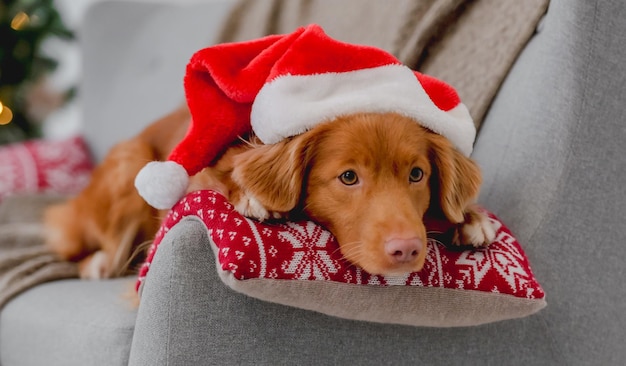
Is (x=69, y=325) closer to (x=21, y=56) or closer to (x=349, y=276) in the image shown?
(x=349, y=276)

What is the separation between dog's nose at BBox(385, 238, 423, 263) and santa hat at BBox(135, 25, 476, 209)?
304 millimetres

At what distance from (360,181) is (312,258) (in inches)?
8.4

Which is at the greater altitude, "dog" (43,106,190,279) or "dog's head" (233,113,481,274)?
"dog's head" (233,113,481,274)

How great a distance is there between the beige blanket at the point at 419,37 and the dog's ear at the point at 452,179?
35 cm

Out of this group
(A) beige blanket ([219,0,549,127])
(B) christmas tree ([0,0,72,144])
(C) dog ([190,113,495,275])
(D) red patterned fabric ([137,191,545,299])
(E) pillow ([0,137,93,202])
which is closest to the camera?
(D) red patterned fabric ([137,191,545,299])

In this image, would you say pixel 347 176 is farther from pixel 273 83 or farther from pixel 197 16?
pixel 197 16

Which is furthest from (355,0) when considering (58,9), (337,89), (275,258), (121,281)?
(58,9)

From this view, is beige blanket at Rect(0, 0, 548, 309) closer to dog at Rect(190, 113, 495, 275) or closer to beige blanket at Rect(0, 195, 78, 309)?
beige blanket at Rect(0, 195, 78, 309)

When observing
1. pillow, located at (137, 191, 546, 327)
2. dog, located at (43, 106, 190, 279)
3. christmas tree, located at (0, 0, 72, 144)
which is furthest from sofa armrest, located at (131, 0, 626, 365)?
christmas tree, located at (0, 0, 72, 144)

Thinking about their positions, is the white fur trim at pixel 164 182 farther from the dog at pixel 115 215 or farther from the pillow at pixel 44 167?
the pillow at pixel 44 167

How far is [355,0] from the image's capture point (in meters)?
2.36

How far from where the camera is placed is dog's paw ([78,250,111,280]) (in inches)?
82.4

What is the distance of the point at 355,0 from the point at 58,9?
214cm

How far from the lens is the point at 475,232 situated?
1.43 meters
